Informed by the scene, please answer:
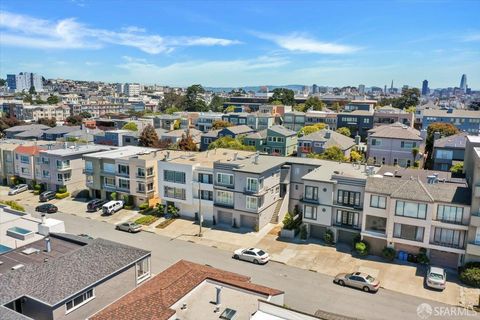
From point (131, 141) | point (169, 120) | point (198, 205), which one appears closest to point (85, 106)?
point (169, 120)

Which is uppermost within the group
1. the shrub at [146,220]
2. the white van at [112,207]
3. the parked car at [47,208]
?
the white van at [112,207]

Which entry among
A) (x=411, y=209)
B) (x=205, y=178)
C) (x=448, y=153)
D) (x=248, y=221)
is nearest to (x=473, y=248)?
(x=411, y=209)

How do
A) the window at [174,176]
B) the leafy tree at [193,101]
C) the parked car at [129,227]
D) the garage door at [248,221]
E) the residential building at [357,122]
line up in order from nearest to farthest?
the garage door at [248,221] → the parked car at [129,227] → the window at [174,176] → the residential building at [357,122] → the leafy tree at [193,101]

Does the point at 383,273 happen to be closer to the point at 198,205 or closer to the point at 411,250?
the point at 411,250

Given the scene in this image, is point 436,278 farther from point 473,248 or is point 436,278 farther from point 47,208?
point 47,208

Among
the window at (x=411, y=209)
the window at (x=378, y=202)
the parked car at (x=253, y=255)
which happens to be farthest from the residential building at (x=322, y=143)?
the parked car at (x=253, y=255)

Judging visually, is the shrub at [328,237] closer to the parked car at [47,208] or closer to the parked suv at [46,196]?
the parked car at [47,208]
